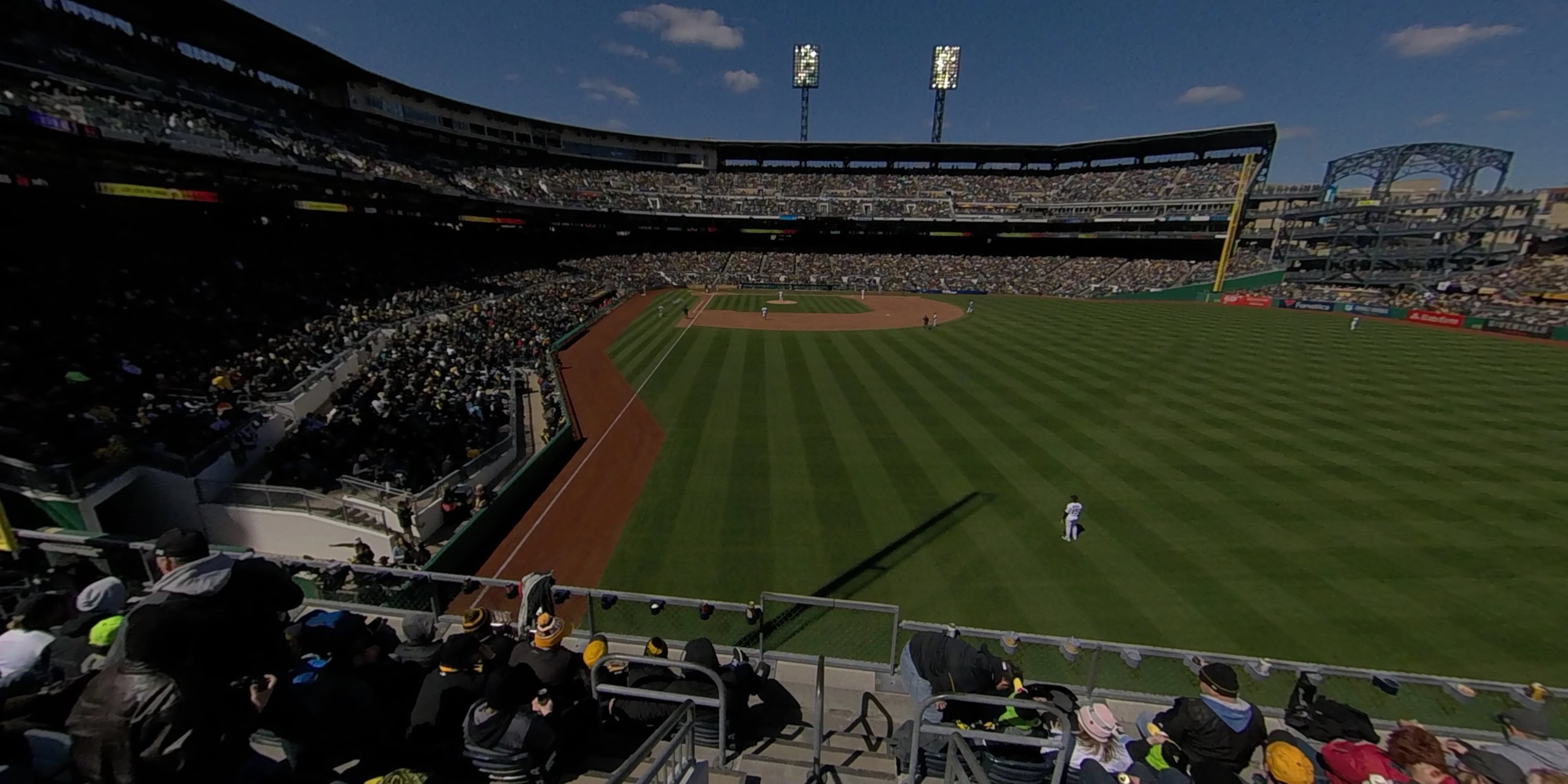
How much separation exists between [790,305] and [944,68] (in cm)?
5102

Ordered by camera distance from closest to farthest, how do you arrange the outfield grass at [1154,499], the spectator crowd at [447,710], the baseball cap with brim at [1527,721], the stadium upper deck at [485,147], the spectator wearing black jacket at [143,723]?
1. the spectator wearing black jacket at [143,723]
2. the spectator crowd at [447,710]
3. the baseball cap with brim at [1527,721]
4. the outfield grass at [1154,499]
5. the stadium upper deck at [485,147]

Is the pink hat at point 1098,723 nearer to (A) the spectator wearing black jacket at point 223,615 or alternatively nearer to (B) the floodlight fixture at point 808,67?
(A) the spectator wearing black jacket at point 223,615

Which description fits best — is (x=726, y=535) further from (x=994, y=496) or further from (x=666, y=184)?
(x=666, y=184)

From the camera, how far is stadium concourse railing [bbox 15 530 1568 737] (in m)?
5.90

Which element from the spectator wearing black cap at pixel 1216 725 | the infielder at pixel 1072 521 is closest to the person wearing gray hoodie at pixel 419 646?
the spectator wearing black cap at pixel 1216 725

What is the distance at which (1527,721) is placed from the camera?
207 inches

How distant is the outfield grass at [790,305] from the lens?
45281 millimetres

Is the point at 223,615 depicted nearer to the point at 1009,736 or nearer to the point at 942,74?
the point at 1009,736

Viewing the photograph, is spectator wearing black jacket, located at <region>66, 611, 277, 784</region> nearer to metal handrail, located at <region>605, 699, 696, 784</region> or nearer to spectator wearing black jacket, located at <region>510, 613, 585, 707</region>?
spectator wearing black jacket, located at <region>510, 613, 585, 707</region>

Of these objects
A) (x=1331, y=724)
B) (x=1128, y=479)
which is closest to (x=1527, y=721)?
(x=1331, y=724)

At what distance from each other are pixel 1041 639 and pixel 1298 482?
13.2 metres

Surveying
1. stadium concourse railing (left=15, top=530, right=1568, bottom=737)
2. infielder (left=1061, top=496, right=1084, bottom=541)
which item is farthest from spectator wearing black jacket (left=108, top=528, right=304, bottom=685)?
infielder (left=1061, top=496, right=1084, bottom=541)

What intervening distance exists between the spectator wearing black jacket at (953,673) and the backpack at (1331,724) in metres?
2.65

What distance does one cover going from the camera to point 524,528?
13438mm
